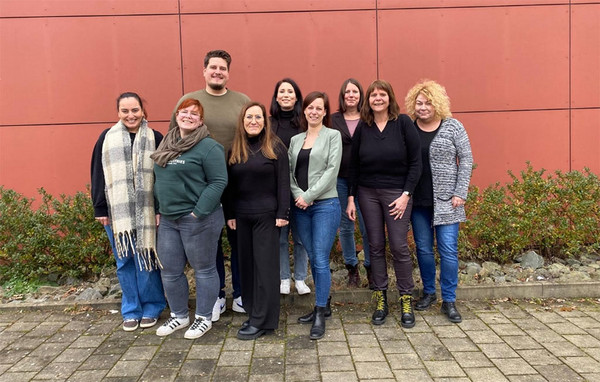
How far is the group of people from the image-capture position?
3350mm

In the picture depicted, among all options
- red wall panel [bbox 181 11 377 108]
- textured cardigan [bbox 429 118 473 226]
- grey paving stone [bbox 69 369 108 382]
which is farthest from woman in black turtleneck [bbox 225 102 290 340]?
red wall panel [bbox 181 11 377 108]

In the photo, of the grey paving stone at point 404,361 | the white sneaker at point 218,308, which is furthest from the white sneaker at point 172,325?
the grey paving stone at point 404,361

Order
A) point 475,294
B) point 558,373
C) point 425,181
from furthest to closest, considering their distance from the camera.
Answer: point 475,294, point 425,181, point 558,373

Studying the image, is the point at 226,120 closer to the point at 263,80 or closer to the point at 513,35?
the point at 263,80

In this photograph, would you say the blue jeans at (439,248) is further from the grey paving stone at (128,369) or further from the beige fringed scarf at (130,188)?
the grey paving stone at (128,369)

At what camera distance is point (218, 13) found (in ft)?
17.4

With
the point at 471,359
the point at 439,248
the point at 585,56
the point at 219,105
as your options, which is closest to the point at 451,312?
the point at 439,248

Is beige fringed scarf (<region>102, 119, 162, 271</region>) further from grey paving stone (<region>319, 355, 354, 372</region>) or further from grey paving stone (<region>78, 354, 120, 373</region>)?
grey paving stone (<region>319, 355, 354, 372</region>)

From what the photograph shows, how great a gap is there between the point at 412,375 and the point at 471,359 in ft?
1.75

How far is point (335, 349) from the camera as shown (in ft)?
10.5

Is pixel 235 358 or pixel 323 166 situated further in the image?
pixel 323 166

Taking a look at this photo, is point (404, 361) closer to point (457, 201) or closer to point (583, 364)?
point (583, 364)

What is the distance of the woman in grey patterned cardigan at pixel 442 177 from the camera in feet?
11.8

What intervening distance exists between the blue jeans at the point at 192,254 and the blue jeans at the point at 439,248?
1.84 meters
